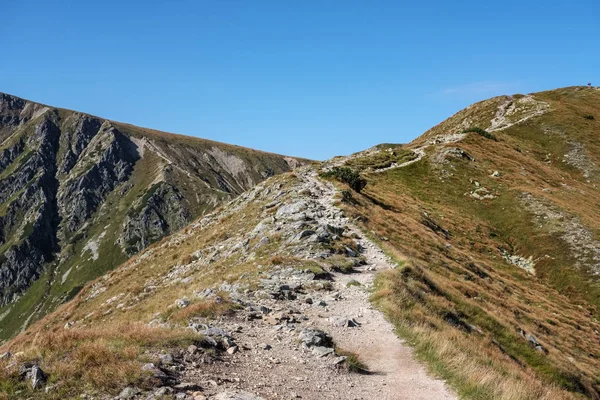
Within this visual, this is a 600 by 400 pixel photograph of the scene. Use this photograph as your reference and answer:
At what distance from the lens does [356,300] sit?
19078 mm

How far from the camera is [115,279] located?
4206 centimetres

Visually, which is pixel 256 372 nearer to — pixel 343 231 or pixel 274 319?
pixel 274 319

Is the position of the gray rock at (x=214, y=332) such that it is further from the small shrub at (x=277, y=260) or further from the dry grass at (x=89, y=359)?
the small shrub at (x=277, y=260)

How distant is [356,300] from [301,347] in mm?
5950

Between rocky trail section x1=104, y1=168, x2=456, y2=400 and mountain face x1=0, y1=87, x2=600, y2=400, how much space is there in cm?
7

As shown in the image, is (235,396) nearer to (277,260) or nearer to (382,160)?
(277,260)

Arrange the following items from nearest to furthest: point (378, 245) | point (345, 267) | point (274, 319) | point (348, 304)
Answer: point (274, 319)
point (348, 304)
point (345, 267)
point (378, 245)

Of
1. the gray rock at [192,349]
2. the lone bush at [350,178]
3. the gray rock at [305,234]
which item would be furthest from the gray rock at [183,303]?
the lone bush at [350,178]

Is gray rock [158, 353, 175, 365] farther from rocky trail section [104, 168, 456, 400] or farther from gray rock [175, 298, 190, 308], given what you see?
gray rock [175, 298, 190, 308]

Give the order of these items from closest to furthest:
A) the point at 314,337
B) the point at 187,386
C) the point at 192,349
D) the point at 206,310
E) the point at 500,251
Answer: the point at 187,386 < the point at 192,349 < the point at 314,337 < the point at 206,310 < the point at 500,251

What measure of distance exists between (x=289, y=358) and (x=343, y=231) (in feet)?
57.9

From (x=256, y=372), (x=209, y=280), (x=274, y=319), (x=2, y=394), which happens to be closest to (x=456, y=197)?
(x=209, y=280)

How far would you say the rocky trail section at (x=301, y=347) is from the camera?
34.9 feet

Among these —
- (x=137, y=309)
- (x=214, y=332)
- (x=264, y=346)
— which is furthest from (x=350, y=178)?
(x=214, y=332)
